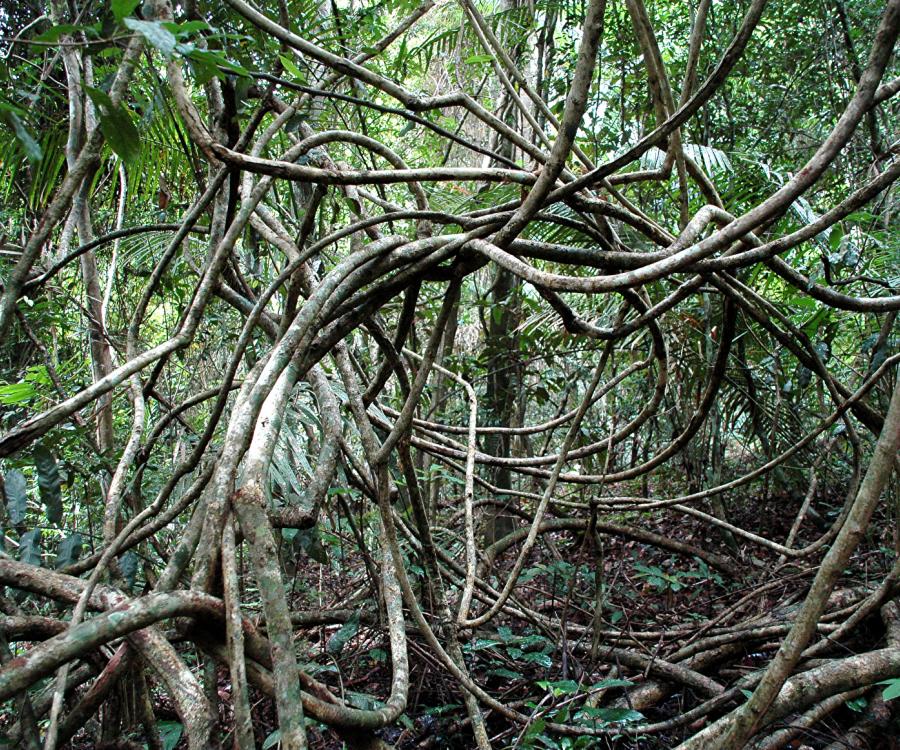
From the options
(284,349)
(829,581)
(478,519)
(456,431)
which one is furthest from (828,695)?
(478,519)

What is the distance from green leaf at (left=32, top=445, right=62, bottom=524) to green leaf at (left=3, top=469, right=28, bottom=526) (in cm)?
5

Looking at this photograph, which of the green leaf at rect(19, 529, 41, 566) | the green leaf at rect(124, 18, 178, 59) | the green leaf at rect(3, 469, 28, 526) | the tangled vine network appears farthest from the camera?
the green leaf at rect(3, 469, 28, 526)

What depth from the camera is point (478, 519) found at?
3.61 m

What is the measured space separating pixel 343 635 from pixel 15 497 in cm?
106

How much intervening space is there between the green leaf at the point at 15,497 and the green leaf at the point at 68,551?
5.0 inches

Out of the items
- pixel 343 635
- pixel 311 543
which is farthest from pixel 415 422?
pixel 343 635

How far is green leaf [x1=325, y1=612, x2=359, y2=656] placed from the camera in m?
2.18

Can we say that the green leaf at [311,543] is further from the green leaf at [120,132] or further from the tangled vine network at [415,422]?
the green leaf at [120,132]

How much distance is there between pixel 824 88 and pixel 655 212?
147 cm

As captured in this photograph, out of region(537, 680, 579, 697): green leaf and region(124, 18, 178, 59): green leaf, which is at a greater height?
region(124, 18, 178, 59): green leaf

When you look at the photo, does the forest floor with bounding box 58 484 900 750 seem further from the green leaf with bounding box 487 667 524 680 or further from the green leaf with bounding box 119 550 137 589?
the green leaf with bounding box 119 550 137 589

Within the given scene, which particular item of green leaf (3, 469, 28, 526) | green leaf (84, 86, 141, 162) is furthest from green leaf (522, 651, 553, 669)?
green leaf (84, 86, 141, 162)

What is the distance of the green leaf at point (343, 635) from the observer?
85.7 inches

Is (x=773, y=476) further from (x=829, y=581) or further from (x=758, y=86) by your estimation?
(x=829, y=581)
